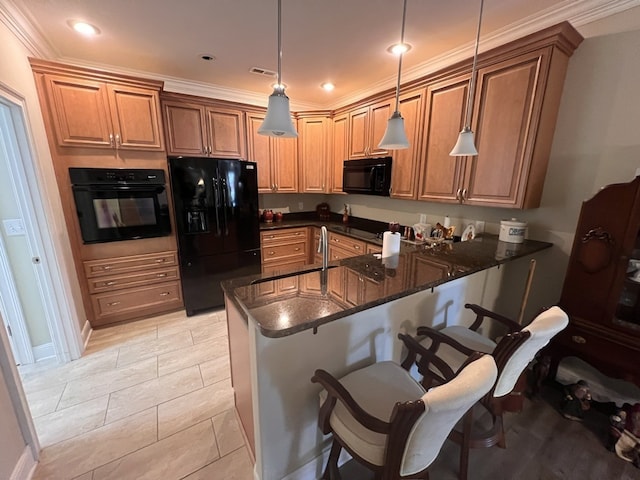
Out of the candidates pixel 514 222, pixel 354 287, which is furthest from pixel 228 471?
pixel 514 222

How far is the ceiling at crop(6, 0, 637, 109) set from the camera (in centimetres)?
174

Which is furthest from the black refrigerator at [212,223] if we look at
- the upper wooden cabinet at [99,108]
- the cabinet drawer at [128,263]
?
the upper wooden cabinet at [99,108]

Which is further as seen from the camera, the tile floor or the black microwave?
the black microwave

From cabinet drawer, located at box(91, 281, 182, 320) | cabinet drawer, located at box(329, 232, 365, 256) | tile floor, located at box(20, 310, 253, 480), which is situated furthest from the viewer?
cabinet drawer, located at box(329, 232, 365, 256)

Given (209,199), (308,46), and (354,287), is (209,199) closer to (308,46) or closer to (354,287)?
(308,46)

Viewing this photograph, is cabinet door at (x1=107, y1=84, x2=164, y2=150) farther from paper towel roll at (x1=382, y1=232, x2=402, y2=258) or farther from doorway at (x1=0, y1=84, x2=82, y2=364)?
paper towel roll at (x1=382, y1=232, x2=402, y2=258)

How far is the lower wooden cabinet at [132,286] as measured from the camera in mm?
2684

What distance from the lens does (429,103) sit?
2414mm

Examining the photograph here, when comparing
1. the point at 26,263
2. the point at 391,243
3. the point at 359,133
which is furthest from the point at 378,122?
the point at 26,263

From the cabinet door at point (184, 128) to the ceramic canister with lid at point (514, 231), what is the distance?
3.14 metres

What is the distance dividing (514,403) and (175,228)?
10.6 feet

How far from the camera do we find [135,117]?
2562 millimetres

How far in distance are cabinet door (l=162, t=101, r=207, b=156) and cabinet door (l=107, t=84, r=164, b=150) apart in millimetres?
219

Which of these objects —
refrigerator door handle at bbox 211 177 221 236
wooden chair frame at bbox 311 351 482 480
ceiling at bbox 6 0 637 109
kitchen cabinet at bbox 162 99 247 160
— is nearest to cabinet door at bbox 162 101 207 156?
kitchen cabinet at bbox 162 99 247 160
